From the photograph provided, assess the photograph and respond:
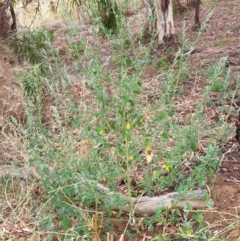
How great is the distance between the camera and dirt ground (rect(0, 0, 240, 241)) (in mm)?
3072

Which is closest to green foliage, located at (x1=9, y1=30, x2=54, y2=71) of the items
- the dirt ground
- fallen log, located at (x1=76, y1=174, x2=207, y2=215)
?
the dirt ground

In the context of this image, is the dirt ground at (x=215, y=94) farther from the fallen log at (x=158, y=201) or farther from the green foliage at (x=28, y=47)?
the green foliage at (x=28, y=47)

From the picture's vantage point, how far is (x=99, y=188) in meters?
2.79

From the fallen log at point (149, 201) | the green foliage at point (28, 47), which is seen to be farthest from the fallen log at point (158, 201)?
the green foliage at point (28, 47)

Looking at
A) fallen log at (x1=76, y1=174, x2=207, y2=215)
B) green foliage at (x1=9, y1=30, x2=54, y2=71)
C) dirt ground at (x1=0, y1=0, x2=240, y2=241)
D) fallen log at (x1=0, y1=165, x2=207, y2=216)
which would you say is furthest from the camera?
green foliage at (x1=9, y1=30, x2=54, y2=71)

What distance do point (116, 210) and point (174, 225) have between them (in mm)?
371

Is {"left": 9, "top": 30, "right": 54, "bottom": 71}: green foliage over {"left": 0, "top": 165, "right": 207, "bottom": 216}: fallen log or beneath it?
over

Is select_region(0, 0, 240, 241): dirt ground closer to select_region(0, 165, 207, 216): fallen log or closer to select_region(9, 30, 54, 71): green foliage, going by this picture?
select_region(0, 165, 207, 216): fallen log

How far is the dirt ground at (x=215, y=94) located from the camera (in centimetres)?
307

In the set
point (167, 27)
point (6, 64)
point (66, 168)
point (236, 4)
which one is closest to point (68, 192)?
point (66, 168)

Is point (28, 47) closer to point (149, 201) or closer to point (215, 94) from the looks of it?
point (215, 94)

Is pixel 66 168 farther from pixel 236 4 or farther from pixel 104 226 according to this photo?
pixel 236 4

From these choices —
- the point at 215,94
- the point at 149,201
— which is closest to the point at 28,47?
the point at 215,94

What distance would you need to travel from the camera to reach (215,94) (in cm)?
496
